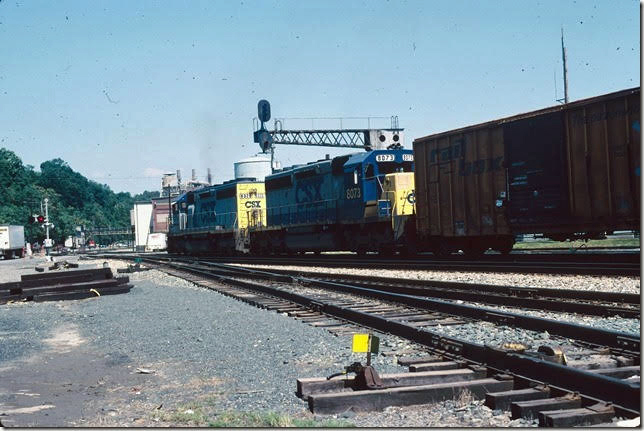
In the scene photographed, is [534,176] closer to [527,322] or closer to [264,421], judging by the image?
[527,322]

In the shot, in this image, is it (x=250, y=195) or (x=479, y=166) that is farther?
(x=250, y=195)

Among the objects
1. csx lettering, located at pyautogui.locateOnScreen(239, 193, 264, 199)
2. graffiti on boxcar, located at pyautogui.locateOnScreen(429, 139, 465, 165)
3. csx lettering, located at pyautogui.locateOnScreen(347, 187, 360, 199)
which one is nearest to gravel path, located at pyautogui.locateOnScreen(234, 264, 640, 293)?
graffiti on boxcar, located at pyautogui.locateOnScreen(429, 139, 465, 165)

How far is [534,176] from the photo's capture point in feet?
54.6

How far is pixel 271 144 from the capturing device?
48.5 metres

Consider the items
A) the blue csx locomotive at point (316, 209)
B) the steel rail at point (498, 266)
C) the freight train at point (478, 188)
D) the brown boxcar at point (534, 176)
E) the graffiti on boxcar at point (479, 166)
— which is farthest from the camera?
the blue csx locomotive at point (316, 209)

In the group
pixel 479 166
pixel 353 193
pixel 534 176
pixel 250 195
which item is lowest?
pixel 534 176

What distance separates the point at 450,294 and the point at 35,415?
7.63 meters

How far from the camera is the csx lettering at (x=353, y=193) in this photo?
949 inches

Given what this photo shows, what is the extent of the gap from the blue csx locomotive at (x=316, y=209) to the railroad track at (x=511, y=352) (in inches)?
450

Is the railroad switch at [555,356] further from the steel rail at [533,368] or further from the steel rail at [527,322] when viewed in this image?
the steel rail at [527,322]

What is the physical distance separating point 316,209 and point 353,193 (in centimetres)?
307

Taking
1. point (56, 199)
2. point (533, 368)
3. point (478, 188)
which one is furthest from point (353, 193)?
point (56, 199)

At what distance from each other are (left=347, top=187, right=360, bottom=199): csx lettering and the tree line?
70.0 feet

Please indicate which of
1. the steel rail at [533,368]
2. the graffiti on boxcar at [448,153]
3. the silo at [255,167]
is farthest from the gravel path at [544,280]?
the silo at [255,167]
